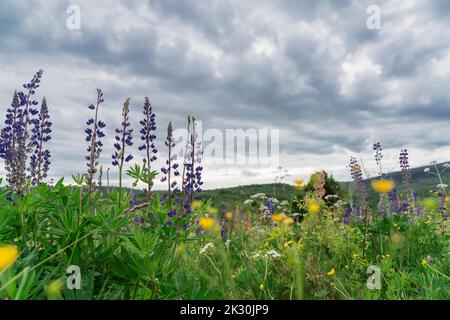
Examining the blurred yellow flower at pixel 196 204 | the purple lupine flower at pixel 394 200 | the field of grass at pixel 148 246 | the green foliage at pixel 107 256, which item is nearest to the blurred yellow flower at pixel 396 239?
the field of grass at pixel 148 246

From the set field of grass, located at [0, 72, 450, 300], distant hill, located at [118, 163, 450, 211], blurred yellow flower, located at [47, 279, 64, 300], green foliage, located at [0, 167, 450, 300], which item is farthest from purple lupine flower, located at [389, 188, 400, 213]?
blurred yellow flower, located at [47, 279, 64, 300]

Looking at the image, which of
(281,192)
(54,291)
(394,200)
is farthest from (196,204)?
Result: (281,192)

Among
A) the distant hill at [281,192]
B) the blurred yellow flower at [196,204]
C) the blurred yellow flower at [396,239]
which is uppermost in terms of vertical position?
the distant hill at [281,192]

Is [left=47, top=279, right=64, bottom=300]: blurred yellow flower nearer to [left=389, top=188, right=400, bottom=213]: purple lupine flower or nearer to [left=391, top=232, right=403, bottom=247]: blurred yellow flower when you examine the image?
[left=391, top=232, right=403, bottom=247]: blurred yellow flower

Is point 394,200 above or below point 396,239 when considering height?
above

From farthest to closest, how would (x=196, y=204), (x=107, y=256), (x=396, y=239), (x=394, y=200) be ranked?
(x=394, y=200) < (x=396, y=239) < (x=196, y=204) < (x=107, y=256)

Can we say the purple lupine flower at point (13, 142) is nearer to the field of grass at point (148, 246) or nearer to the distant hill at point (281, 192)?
the field of grass at point (148, 246)

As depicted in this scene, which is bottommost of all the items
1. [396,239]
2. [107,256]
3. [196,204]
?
[396,239]

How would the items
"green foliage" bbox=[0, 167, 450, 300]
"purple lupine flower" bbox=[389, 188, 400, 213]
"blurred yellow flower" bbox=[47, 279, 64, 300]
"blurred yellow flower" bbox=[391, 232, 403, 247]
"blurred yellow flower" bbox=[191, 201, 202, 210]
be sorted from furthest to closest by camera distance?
"purple lupine flower" bbox=[389, 188, 400, 213] < "blurred yellow flower" bbox=[391, 232, 403, 247] < "blurred yellow flower" bbox=[191, 201, 202, 210] < "green foliage" bbox=[0, 167, 450, 300] < "blurred yellow flower" bbox=[47, 279, 64, 300]

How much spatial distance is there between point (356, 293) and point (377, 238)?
4.61 ft

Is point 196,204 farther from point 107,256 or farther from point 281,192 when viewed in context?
point 281,192

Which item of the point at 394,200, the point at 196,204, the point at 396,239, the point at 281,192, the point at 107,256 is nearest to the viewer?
the point at 107,256

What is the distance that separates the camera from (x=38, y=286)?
169 centimetres
